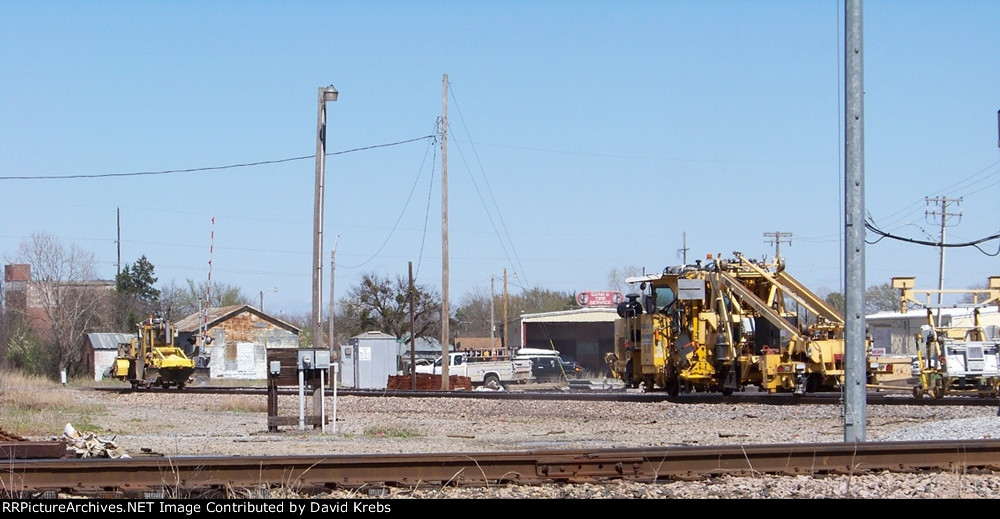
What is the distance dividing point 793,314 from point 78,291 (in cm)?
5885

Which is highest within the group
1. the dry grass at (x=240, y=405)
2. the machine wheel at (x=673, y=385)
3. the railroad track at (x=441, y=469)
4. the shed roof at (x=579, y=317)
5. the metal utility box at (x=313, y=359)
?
the shed roof at (x=579, y=317)

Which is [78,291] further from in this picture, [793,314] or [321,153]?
[793,314]

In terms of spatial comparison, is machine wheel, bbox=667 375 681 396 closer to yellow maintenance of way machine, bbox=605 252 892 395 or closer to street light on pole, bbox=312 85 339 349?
yellow maintenance of way machine, bbox=605 252 892 395

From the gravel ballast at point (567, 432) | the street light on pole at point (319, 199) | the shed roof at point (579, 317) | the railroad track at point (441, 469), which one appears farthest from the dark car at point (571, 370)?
the railroad track at point (441, 469)

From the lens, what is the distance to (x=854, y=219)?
12000 millimetres

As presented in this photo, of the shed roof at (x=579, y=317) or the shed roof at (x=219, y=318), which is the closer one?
the shed roof at (x=219, y=318)

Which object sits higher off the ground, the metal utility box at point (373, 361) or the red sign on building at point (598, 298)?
the red sign on building at point (598, 298)

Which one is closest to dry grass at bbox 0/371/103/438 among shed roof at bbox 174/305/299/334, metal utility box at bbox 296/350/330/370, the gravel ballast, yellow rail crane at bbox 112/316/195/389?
the gravel ballast

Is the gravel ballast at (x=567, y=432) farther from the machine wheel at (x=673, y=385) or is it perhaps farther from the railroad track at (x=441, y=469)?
the machine wheel at (x=673, y=385)

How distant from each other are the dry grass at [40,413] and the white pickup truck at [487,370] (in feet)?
71.2

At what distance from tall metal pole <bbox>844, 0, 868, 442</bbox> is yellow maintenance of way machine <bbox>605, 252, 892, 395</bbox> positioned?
9.99m

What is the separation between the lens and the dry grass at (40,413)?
61.2ft
